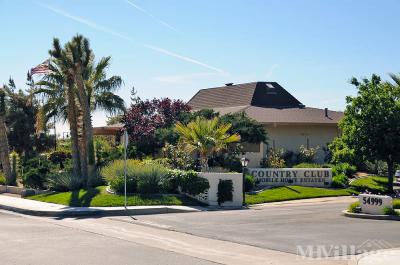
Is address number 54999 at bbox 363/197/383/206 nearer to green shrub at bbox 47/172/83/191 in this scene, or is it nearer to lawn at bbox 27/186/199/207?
lawn at bbox 27/186/199/207

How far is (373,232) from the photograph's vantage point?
1527 cm

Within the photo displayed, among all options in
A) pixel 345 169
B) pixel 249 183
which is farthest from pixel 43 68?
pixel 345 169

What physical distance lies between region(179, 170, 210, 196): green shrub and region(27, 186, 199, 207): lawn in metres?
0.39

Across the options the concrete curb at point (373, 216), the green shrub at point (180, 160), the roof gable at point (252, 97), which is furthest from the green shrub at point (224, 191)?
the roof gable at point (252, 97)

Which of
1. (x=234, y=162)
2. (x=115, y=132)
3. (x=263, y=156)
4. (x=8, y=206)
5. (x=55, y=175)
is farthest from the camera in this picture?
(x=115, y=132)

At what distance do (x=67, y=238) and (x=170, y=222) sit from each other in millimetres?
4378

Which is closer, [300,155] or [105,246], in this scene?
[105,246]

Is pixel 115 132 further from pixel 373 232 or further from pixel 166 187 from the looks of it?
pixel 373 232

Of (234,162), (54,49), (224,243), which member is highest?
(54,49)

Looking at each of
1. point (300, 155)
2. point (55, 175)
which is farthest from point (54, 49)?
point (300, 155)

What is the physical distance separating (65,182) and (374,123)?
51.1 feet

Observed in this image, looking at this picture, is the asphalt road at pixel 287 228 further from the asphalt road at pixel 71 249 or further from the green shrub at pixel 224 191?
the asphalt road at pixel 71 249

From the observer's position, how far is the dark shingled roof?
39.0 metres

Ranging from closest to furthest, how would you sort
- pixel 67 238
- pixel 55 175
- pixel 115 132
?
pixel 67 238
pixel 55 175
pixel 115 132
